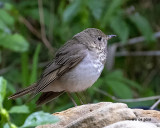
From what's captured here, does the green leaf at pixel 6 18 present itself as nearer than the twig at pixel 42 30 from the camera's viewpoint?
Yes

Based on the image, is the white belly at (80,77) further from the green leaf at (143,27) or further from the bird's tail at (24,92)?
the green leaf at (143,27)

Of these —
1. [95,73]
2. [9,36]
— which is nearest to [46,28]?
[9,36]

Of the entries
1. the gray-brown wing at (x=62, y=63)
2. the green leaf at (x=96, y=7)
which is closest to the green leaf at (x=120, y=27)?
the green leaf at (x=96, y=7)

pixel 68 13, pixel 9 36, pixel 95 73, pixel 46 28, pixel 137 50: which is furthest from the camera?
pixel 137 50

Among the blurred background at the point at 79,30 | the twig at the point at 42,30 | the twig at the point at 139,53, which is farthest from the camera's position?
the twig at the point at 139,53

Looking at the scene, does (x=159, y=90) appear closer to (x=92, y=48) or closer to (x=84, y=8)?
(x=84, y=8)

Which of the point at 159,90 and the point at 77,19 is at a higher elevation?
the point at 77,19
